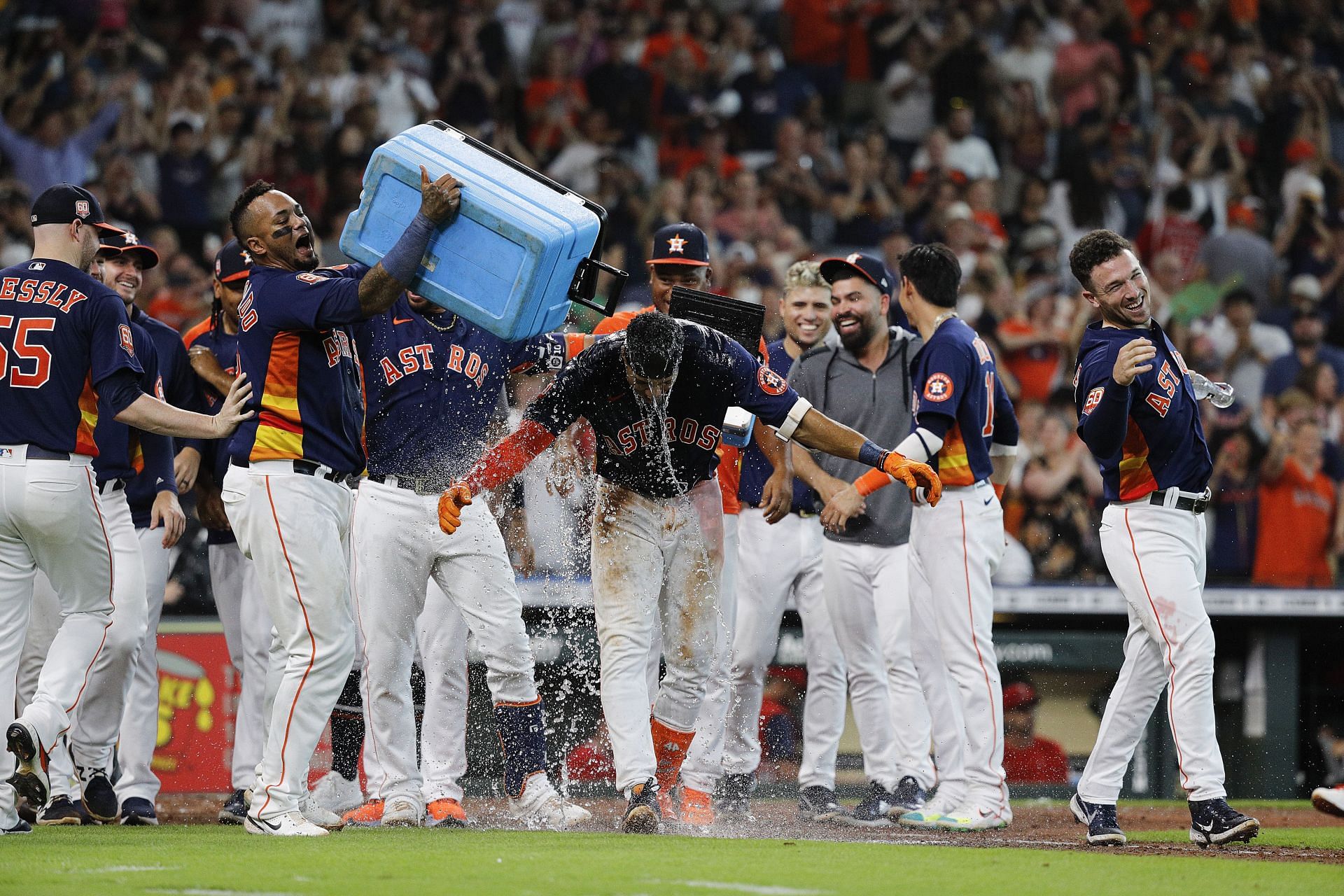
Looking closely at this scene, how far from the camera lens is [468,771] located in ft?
28.3

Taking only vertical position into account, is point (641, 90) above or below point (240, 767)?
above

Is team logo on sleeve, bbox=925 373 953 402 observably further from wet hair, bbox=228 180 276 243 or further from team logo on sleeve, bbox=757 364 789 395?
wet hair, bbox=228 180 276 243

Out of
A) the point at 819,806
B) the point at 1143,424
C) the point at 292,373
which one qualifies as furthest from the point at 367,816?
the point at 1143,424

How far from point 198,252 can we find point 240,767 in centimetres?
695

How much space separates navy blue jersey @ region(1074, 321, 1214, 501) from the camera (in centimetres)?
575

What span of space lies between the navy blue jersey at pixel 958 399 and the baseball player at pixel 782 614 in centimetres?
97

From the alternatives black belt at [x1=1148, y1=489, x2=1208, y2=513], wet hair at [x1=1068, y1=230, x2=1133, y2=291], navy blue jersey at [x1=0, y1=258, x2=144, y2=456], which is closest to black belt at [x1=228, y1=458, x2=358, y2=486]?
navy blue jersey at [x1=0, y1=258, x2=144, y2=456]

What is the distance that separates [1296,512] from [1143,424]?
5075 millimetres

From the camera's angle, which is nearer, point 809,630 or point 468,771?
point 809,630

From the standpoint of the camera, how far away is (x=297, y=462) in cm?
557

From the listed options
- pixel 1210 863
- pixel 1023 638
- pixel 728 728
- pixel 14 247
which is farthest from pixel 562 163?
pixel 1210 863

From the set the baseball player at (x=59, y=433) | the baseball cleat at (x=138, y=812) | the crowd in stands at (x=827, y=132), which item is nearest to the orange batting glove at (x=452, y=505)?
the baseball player at (x=59, y=433)

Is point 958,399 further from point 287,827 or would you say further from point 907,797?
point 287,827

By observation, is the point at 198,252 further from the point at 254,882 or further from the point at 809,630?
the point at 254,882
